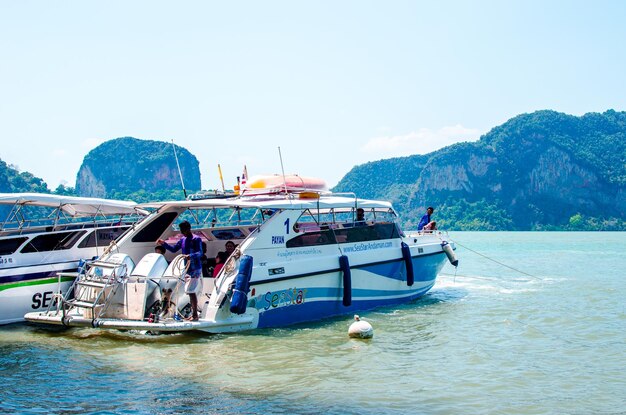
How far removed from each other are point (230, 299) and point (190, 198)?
12.2 feet

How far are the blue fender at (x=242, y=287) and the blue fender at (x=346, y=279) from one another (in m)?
2.67

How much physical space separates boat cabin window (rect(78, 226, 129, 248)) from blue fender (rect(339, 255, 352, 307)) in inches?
242

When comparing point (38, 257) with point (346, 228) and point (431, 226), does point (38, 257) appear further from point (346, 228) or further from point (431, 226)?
point (431, 226)

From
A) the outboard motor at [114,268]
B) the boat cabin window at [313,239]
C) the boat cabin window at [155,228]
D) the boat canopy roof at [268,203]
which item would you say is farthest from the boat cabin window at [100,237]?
the boat cabin window at [313,239]

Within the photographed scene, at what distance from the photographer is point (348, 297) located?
1302 cm

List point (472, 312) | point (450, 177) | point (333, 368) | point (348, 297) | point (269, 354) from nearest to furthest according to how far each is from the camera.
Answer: point (333, 368) < point (269, 354) < point (348, 297) < point (472, 312) < point (450, 177)

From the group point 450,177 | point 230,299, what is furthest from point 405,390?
point 450,177

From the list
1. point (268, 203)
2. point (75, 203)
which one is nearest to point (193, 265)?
point (268, 203)

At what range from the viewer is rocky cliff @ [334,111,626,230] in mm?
124312

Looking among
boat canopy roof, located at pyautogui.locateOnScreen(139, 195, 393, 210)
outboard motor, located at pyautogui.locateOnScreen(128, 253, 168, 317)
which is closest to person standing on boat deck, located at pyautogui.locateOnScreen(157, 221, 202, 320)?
outboard motor, located at pyautogui.locateOnScreen(128, 253, 168, 317)

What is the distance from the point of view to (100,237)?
1544cm

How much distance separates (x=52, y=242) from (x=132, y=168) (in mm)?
127882

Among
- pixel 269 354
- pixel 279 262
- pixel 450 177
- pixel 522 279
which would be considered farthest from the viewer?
pixel 450 177

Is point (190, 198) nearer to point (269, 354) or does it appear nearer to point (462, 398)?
point (269, 354)
